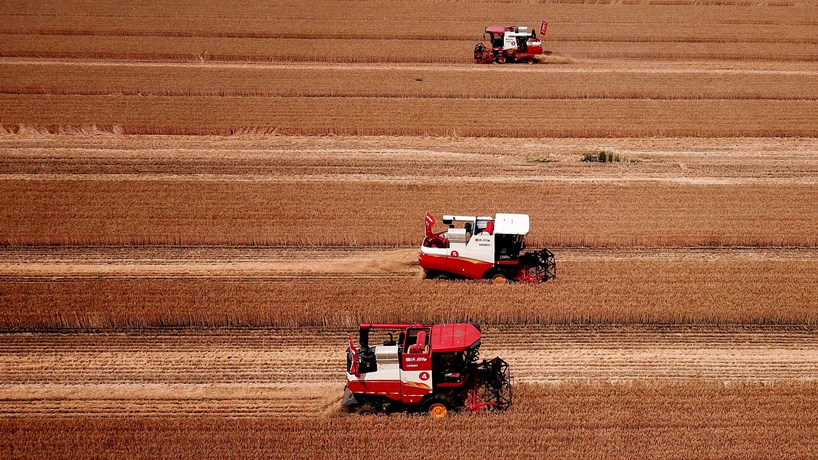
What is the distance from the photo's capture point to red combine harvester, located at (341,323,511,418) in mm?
13914

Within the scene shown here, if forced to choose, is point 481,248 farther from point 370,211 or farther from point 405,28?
point 405,28

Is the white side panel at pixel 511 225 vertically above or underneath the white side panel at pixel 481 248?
above

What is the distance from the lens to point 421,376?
1395 cm

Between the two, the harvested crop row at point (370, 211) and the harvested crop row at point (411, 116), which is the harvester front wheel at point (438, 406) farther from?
the harvested crop row at point (411, 116)

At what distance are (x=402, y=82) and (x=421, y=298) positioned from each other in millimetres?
20551

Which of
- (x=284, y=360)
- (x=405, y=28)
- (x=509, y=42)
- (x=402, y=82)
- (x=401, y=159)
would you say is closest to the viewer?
(x=284, y=360)

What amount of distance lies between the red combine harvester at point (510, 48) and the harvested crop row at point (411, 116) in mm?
6499

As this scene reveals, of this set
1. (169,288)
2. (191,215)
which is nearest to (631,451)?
(169,288)

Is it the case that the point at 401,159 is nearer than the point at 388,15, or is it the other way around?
the point at 401,159

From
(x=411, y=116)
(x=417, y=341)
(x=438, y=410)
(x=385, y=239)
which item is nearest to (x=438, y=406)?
(x=438, y=410)

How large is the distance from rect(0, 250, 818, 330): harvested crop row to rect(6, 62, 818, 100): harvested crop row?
16.8 m

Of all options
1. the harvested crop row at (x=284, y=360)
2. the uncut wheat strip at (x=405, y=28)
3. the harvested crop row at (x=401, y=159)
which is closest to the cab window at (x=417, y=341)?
the harvested crop row at (x=284, y=360)

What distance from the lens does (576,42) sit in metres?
43.8

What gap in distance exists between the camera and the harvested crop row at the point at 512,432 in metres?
13.4
